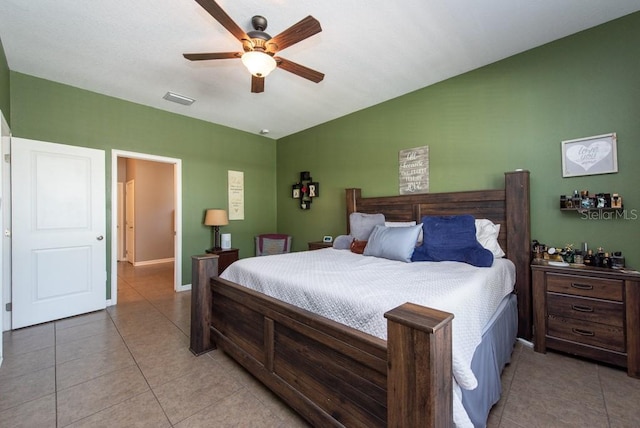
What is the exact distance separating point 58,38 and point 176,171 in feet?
6.61

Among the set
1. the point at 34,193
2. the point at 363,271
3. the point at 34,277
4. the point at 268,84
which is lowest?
the point at 34,277

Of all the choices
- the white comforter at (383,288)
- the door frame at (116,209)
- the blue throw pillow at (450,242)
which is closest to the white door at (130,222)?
the door frame at (116,209)

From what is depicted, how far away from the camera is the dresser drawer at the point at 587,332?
6.52ft

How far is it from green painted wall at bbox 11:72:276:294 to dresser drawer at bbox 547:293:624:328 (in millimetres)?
4334

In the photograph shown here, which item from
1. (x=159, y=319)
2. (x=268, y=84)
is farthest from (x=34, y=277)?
(x=268, y=84)

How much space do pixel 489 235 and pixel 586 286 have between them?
0.76 m

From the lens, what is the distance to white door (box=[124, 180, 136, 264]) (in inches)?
A: 251

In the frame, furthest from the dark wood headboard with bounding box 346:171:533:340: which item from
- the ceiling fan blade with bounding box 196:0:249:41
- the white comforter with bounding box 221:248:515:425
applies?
the ceiling fan blade with bounding box 196:0:249:41

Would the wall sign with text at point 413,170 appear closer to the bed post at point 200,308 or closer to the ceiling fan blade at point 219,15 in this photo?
the ceiling fan blade at point 219,15

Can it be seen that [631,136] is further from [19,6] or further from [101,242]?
[101,242]

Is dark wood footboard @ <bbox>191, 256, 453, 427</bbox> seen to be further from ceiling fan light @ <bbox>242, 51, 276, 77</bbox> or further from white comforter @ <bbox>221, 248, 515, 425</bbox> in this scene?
ceiling fan light @ <bbox>242, 51, 276, 77</bbox>

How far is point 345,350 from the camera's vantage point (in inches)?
50.9

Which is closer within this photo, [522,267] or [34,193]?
[522,267]

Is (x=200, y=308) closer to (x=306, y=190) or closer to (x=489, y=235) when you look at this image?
(x=489, y=235)
